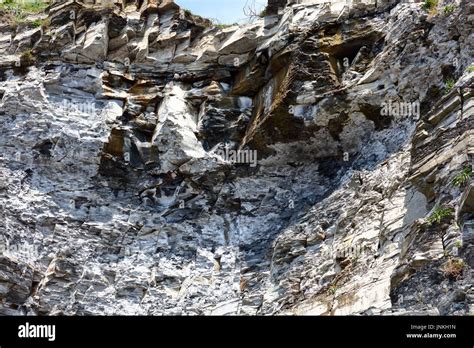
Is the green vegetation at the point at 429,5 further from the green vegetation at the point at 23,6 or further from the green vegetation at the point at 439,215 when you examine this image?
the green vegetation at the point at 23,6

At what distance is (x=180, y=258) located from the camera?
2002 cm

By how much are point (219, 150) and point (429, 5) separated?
5.99m

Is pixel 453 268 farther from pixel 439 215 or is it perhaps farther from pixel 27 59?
pixel 27 59

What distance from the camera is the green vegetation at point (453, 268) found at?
12969 millimetres

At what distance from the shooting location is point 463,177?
14117mm

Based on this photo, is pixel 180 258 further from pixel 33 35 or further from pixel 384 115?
pixel 33 35

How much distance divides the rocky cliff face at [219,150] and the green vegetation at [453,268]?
1.95 m

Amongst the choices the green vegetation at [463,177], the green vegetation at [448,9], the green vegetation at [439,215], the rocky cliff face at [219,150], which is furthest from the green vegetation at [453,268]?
the green vegetation at [448,9]

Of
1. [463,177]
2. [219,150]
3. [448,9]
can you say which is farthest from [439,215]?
[219,150]

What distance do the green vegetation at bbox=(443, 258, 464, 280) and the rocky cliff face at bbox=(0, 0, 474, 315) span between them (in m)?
1.95

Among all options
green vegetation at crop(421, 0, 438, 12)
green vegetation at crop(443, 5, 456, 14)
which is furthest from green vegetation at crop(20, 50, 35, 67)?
green vegetation at crop(443, 5, 456, 14)

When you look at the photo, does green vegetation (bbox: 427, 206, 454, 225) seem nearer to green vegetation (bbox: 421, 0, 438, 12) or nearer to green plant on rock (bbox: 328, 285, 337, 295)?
green plant on rock (bbox: 328, 285, 337, 295)

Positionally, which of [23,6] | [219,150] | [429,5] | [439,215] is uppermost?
[23,6]

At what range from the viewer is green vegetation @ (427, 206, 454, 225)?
14.0 metres
